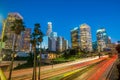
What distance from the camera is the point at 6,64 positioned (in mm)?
79000

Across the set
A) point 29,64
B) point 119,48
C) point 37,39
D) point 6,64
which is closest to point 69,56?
point 29,64

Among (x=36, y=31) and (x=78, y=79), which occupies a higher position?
(x=36, y=31)

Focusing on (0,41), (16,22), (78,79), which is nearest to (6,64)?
(16,22)

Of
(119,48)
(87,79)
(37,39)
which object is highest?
(37,39)

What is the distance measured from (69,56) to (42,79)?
10647cm

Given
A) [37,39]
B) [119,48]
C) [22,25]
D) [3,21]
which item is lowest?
[119,48]

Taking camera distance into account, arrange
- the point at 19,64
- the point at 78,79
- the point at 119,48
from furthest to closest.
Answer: the point at 19,64 → the point at 78,79 → the point at 119,48

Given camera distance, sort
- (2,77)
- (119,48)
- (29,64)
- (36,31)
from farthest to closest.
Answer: (29,64), (36,31), (119,48), (2,77)

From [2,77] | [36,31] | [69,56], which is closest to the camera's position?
[2,77]

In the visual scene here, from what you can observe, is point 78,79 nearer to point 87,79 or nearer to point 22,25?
point 87,79

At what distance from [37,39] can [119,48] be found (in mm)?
52798

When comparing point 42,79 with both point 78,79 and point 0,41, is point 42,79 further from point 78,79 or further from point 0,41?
point 0,41

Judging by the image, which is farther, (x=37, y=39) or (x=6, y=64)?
(x=6, y=64)

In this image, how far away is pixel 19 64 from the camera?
87938 millimetres
